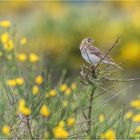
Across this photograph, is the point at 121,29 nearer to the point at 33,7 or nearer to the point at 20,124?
the point at 33,7

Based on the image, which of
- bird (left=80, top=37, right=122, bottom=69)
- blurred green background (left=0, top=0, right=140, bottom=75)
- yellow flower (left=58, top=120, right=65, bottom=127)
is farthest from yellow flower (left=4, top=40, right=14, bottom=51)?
blurred green background (left=0, top=0, right=140, bottom=75)

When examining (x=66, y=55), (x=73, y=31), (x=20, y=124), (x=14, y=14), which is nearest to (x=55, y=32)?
(x=73, y=31)

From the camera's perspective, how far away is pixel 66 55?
32.4ft

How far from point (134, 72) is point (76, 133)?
280 inches

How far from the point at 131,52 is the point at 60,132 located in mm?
7504

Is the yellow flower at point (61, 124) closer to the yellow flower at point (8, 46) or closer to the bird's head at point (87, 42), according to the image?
the bird's head at point (87, 42)

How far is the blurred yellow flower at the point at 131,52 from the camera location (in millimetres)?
10531

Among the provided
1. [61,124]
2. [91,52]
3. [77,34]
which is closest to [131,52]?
[77,34]

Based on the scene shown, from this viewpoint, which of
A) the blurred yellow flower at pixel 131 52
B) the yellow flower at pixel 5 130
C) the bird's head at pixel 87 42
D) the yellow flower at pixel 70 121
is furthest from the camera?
the blurred yellow flower at pixel 131 52

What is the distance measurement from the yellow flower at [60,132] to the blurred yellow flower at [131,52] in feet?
23.4

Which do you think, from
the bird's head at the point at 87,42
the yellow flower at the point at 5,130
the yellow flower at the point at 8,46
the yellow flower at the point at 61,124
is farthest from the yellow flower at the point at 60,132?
the yellow flower at the point at 8,46

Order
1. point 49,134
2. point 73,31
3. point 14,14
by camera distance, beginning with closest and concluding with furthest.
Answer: point 49,134
point 73,31
point 14,14

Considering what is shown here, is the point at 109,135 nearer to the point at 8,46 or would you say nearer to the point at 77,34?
the point at 8,46

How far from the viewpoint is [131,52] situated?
10633 millimetres
